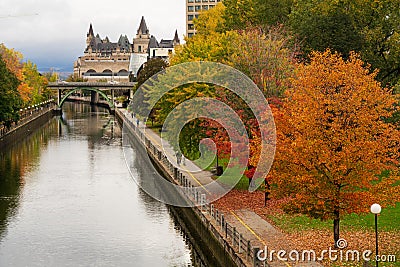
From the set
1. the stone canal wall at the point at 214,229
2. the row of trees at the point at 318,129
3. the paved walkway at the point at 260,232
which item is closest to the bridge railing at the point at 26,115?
the stone canal wall at the point at 214,229

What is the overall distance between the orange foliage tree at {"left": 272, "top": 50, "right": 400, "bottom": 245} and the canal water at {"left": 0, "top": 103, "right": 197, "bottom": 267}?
8836 mm

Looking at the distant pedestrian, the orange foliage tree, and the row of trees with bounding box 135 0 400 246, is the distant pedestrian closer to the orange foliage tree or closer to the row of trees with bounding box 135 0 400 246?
the row of trees with bounding box 135 0 400 246

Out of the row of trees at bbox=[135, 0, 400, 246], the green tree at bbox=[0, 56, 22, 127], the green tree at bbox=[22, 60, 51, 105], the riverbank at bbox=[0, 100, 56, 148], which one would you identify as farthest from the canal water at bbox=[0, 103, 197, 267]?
the green tree at bbox=[22, 60, 51, 105]

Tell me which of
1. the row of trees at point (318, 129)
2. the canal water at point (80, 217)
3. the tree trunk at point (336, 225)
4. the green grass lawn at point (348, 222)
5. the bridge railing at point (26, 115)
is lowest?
the canal water at point (80, 217)

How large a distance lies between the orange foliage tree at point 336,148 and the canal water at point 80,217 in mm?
8836

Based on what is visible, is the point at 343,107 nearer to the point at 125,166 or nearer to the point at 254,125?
the point at 254,125

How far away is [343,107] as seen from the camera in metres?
28.8

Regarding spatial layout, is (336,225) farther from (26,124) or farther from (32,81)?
(32,81)

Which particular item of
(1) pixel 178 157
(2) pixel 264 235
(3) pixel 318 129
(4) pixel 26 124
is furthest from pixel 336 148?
(4) pixel 26 124

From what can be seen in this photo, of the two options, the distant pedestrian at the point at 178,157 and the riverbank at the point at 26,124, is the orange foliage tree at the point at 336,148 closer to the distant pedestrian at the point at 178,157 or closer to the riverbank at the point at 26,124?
the distant pedestrian at the point at 178,157

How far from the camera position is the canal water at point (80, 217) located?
35.6 m

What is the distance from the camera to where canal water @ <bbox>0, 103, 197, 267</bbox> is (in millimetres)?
35562

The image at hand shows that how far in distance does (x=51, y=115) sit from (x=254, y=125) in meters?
123

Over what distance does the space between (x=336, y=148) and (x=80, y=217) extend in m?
21.6
